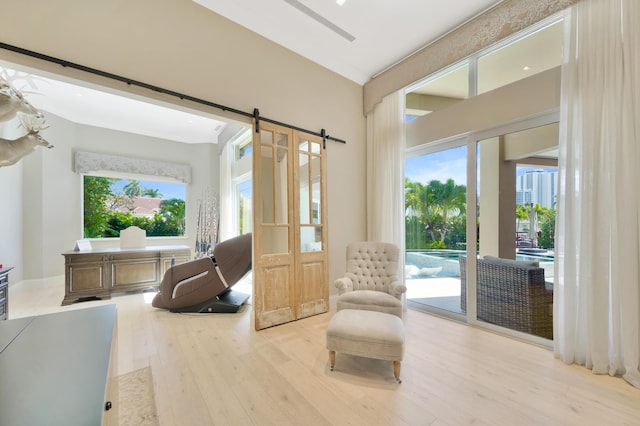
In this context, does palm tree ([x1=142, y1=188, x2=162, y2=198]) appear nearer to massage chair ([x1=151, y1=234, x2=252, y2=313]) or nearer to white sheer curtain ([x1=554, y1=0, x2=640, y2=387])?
massage chair ([x1=151, y1=234, x2=252, y2=313])

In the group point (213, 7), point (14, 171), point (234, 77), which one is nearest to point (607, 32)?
point (234, 77)

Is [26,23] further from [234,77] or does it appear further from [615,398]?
[615,398]

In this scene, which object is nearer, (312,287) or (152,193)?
(312,287)

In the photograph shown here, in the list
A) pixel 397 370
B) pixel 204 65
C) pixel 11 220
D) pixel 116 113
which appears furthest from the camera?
pixel 116 113

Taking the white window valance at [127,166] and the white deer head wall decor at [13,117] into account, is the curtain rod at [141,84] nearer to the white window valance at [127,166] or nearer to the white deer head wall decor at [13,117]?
the white deer head wall decor at [13,117]

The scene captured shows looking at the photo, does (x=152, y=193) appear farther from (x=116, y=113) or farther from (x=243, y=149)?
(x=243, y=149)

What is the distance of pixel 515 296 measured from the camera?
2.88m

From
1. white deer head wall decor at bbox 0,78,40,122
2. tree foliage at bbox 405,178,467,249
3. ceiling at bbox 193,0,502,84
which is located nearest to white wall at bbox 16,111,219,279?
white deer head wall decor at bbox 0,78,40,122

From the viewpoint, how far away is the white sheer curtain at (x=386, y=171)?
12.5 feet

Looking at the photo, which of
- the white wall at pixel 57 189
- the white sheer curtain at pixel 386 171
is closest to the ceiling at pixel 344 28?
the white sheer curtain at pixel 386 171

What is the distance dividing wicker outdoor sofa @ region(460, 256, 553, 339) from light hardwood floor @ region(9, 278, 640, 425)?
9.5 inches

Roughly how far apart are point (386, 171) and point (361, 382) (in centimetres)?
290

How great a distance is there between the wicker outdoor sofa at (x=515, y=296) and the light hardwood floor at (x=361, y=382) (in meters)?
0.24

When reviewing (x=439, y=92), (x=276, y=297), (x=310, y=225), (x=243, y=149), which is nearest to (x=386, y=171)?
(x=439, y=92)
